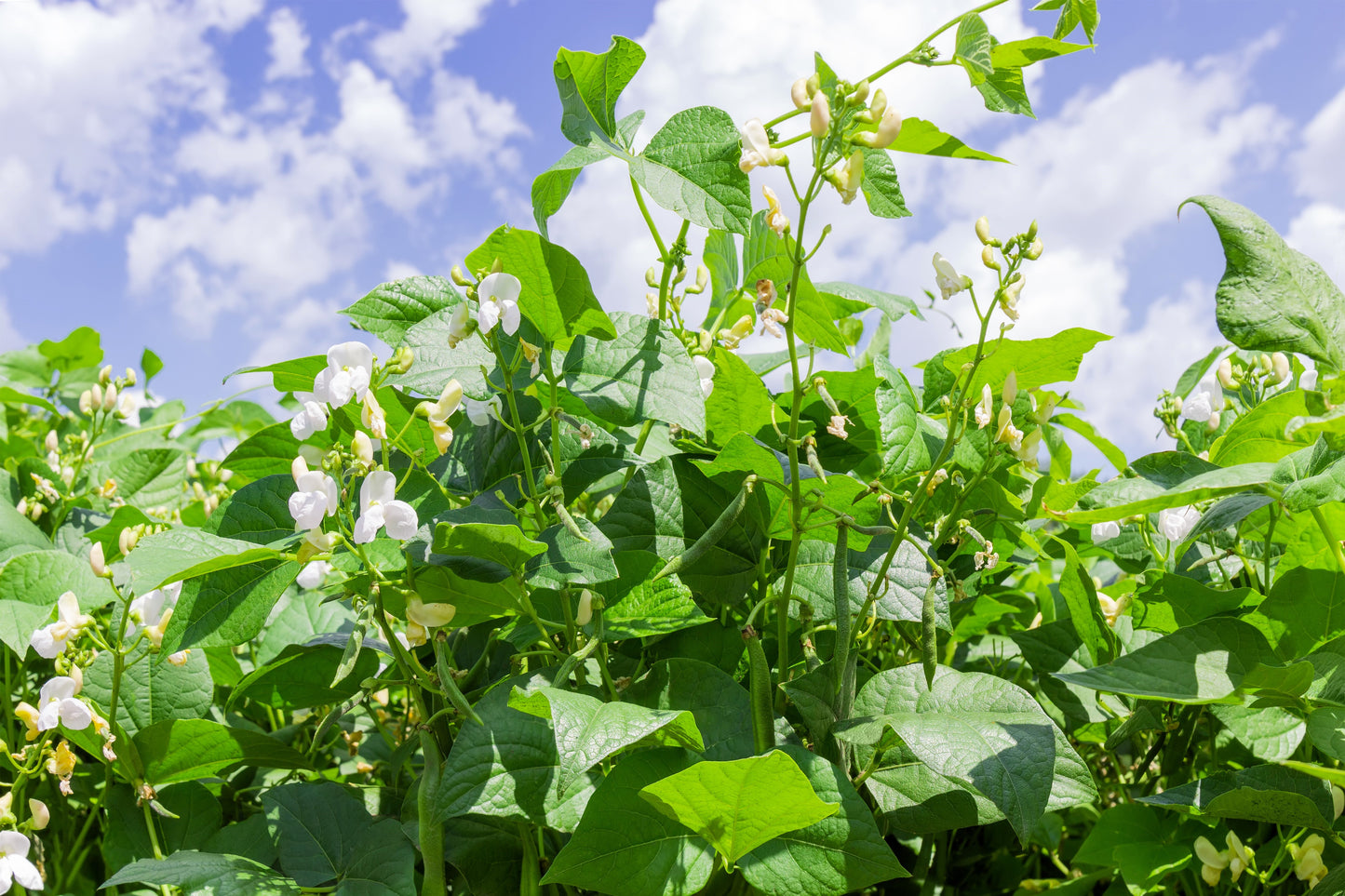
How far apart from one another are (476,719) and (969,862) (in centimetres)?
59

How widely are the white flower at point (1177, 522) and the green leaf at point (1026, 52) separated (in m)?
0.43

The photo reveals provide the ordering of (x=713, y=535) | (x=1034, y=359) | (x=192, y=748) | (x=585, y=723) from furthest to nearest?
(x=192, y=748), (x=1034, y=359), (x=713, y=535), (x=585, y=723)

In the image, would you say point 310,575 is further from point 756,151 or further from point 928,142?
point 928,142

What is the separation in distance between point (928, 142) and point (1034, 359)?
8.1 inches

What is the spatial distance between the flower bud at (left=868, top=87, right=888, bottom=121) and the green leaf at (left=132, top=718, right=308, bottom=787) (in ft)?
2.56

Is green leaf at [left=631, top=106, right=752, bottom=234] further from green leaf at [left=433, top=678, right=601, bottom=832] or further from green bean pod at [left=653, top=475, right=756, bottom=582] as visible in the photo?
green leaf at [left=433, top=678, right=601, bottom=832]

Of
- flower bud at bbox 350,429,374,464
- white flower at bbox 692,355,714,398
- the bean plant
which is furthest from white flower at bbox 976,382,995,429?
flower bud at bbox 350,429,374,464

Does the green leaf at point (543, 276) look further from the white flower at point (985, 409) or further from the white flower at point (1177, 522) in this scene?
the white flower at point (1177, 522)

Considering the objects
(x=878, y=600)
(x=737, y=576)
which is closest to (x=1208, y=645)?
(x=878, y=600)

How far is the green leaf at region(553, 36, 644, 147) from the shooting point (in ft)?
2.56

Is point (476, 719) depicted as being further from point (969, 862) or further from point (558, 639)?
point (969, 862)

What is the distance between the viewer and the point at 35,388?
193 centimetres

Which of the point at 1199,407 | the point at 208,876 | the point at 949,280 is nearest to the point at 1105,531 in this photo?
the point at 1199,407

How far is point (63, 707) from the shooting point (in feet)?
2.67
